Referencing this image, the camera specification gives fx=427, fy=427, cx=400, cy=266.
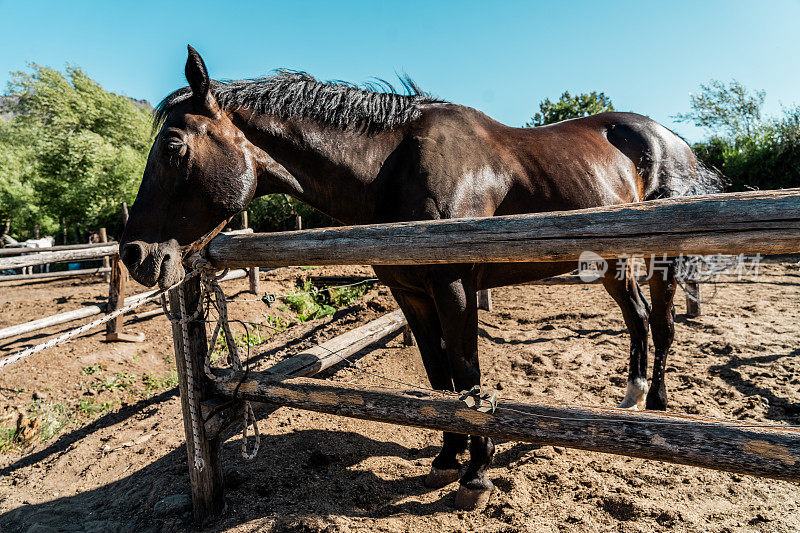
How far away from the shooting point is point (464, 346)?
245 cm

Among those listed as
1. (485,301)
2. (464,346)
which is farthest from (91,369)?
(485,301)

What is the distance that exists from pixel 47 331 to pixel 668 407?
8713mm

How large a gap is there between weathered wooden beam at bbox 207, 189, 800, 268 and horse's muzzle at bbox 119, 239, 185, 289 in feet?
1.31

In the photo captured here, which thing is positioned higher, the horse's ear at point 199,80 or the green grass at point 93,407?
the horse's ear at point 199,80

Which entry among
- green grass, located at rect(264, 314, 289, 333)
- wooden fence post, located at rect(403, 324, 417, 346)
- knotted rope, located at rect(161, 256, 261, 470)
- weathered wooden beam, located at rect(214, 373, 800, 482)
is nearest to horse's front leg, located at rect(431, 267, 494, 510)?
weathered wooden beam, located at rect(214, 373, 800, 482)

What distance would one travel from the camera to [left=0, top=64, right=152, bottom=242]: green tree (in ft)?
70.3

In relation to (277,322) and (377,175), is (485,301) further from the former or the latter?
(377,175)

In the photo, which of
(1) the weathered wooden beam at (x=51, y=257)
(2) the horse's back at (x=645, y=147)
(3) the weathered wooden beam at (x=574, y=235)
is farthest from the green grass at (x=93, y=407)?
(2) the horse's back at (x=645, y=147)

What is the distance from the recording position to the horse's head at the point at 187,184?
6.77 ft

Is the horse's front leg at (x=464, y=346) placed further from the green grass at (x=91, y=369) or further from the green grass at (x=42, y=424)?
the green grass at (x=91, y=369)

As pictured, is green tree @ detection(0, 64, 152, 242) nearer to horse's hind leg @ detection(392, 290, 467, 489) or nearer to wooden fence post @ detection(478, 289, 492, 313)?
wooden fence post @ detection(478, 289, 492, 313)

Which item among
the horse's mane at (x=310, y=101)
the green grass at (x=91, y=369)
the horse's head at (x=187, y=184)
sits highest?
the horse's mane at (x=310, y=101)

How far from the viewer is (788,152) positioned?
1334 cm

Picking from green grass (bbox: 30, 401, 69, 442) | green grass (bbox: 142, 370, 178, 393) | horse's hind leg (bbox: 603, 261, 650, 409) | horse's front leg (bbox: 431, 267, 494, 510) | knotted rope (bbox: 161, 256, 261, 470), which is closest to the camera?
knotted rope (bbox: 161, 256, 261, 470)
